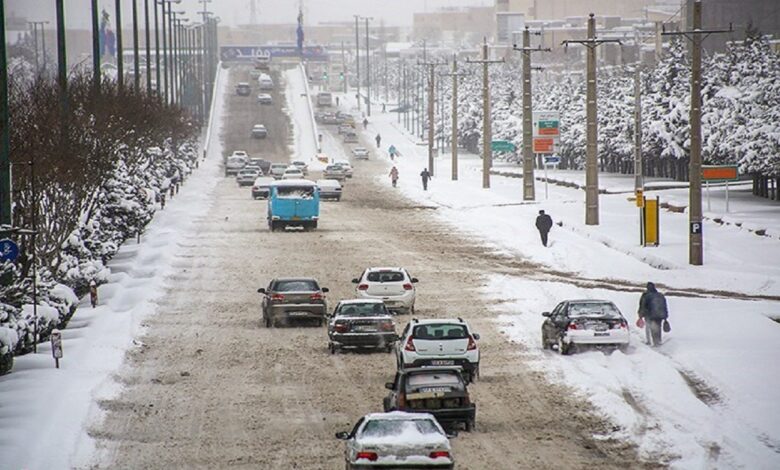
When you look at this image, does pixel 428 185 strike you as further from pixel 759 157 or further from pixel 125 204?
pixel 125 204

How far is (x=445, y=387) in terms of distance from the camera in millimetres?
23766

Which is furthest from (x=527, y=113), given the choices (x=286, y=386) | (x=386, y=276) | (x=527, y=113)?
(x=286, y=386)

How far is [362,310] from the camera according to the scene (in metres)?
33.7

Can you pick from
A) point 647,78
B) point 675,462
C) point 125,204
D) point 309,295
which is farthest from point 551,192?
point 675,462

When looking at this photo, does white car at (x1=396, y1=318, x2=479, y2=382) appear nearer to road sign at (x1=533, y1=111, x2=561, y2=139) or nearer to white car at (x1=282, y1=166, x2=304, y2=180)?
road sign at (x1=533, y1=111, x2=561, y2=139)

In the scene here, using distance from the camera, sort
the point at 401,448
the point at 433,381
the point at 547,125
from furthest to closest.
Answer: the point at 547,125 → the point at 433,381 → the point at 401,448

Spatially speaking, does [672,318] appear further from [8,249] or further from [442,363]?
[8,249]

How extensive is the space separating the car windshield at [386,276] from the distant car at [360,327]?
6.30m

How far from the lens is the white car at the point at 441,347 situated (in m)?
29.0

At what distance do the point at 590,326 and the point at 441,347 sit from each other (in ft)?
13.9

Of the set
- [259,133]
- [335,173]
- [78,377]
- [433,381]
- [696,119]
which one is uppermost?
[696,119]

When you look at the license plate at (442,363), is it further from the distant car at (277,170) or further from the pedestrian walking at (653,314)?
the distant car at (277,170)

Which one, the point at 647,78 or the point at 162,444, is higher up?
the point at 647,78

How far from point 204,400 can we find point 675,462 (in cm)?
971
